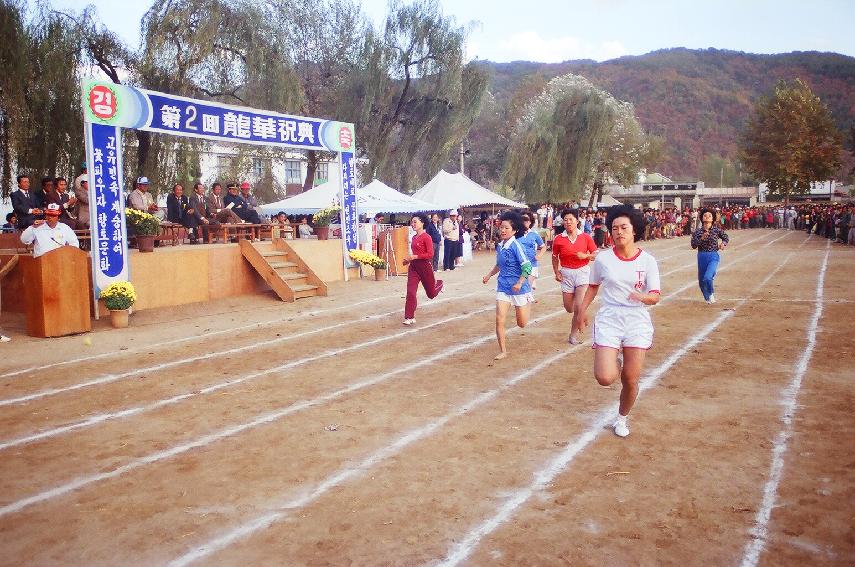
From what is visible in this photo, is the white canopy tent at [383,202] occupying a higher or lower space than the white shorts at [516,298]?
higher

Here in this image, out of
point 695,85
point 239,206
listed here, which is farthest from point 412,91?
point 695,85

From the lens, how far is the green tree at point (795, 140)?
50562 millimetres

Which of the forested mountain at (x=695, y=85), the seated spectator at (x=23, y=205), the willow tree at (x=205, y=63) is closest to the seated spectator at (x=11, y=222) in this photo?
the seated spectator at (x=23, y=205)

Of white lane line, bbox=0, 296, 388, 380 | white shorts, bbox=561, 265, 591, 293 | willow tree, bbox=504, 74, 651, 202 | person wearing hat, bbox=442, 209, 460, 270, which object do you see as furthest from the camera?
willow tree, bbox=504, 74, 651, 202

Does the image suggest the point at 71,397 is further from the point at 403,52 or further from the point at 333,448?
the point at 403,52

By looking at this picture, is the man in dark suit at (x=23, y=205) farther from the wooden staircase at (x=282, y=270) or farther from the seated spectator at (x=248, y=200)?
the seated spectator at (x=248, y=200)

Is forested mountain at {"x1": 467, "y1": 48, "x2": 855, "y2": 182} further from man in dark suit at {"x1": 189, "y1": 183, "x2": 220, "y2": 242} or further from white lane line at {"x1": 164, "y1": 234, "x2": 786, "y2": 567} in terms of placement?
white lane line at {"x1": 164, "y1": 234, "x2": 786, "y2": 567}

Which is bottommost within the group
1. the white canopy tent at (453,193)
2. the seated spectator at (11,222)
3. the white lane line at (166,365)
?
the white lane line at (166,365)

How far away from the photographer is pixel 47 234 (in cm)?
1113

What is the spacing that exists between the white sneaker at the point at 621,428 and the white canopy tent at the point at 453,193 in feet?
77.9

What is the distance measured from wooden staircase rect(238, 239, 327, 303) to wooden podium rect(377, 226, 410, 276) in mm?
4438

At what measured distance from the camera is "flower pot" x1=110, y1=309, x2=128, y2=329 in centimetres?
1216

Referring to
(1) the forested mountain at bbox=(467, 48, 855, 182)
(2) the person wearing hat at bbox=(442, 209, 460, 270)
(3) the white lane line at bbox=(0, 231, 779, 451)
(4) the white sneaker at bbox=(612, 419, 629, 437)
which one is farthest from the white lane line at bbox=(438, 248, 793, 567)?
(1) the forested mountain at bbox=(467, 48, 855, 182)

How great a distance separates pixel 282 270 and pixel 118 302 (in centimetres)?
477
